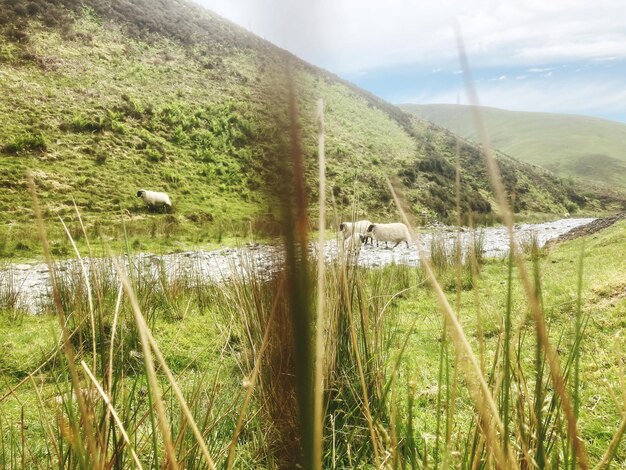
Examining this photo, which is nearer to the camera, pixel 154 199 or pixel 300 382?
pixel 300 382

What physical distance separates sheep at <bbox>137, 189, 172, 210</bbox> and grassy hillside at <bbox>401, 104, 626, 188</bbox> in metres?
62.0

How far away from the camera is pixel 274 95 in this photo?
0.87 feet

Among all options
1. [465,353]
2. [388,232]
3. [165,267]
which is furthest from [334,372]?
[388,232]

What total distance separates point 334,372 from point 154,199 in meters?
15.4

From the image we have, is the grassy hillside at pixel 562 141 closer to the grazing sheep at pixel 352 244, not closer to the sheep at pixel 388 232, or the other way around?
the sheep at pixel 388 232

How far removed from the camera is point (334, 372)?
5.61 ft

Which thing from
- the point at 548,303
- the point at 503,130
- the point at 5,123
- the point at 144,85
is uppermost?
the point at 503,130

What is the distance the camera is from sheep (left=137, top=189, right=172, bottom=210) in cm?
1573

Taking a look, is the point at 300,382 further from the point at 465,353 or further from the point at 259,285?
the point at 259,285

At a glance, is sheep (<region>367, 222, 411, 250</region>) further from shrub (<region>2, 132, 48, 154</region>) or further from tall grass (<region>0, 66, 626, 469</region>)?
shrub (<region>2, 132, 48, 154</region>)

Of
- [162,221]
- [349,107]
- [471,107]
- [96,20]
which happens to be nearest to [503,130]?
[349,107]

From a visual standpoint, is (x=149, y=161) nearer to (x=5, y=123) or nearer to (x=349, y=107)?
(x=5, y=123)

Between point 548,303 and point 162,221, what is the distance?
1257 centimetres

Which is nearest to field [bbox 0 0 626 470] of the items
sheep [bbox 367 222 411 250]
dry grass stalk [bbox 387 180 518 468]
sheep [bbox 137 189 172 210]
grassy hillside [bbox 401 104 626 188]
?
dry grass stalk [bbox 387 180 518 468]
